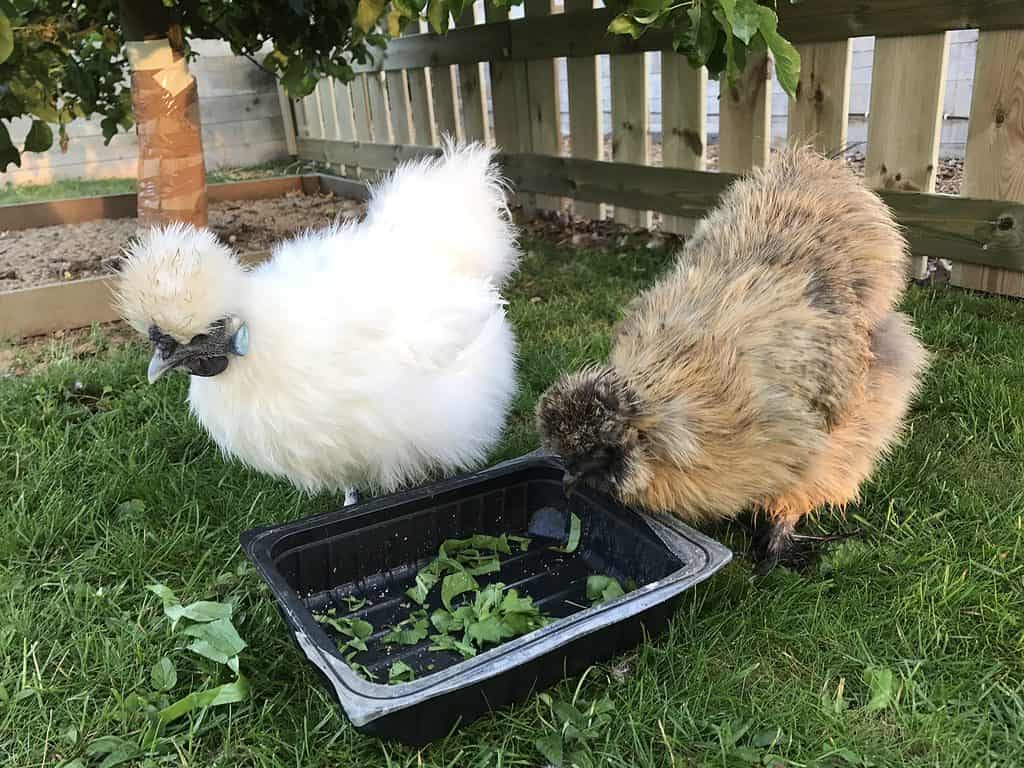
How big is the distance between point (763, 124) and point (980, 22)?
1.26m

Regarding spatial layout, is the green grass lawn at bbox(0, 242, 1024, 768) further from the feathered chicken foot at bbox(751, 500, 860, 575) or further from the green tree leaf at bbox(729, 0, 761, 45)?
the green tree leaf at bbox(729, 0, 761, 45)

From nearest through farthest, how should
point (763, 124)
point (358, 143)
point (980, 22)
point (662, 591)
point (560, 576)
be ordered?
point (662, 591) < point (560, 576) < point (980, 22) < point (763, 124) < point (358, 143)

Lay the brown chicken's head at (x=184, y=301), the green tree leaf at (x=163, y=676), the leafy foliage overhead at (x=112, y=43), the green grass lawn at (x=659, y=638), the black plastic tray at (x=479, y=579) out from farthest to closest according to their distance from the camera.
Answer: the leafy foliage overhead at (x=112, y=43) < the brown chicken's head at (x=184, y=301) < the green tree leaf at (x=163, y=676) < the green grass lawn at (x=659, y=638) < the black plastic tray at (x=479, y=579)

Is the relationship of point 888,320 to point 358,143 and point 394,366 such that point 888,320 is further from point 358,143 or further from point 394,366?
point 358,143

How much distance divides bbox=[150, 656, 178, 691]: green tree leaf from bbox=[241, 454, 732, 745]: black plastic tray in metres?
0.34

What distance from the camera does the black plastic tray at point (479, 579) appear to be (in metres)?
1.60

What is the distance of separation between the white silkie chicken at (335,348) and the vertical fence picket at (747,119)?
251 centimetres

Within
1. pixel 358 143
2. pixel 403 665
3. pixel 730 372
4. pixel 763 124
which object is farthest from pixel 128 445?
pixel 358 143

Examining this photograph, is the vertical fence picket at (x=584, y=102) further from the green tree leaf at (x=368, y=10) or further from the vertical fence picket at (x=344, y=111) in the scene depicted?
the vertical fence picket at (x=344, y=111)

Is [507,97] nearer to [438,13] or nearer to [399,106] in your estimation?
[399,106]

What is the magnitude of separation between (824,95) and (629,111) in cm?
145

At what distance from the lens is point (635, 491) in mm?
1955

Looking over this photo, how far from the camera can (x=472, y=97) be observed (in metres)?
6.71

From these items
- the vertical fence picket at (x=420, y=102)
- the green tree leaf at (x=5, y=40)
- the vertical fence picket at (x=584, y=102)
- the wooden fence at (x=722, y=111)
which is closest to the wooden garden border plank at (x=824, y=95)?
the wooden fence at (x=722, y=111)
